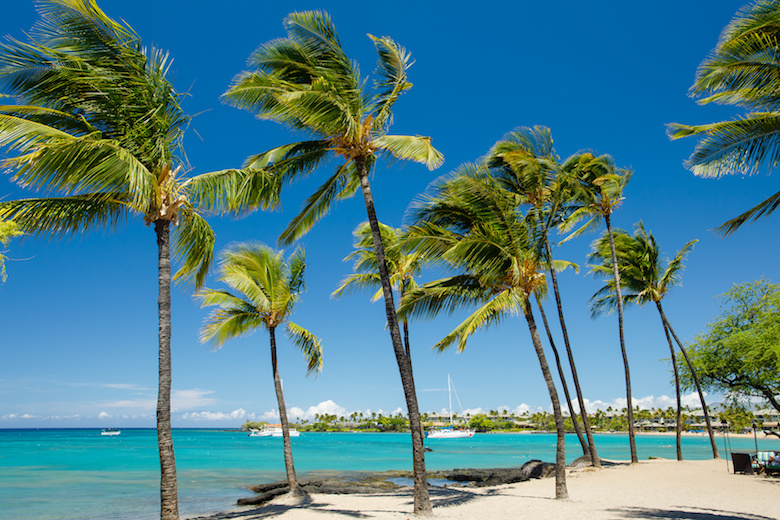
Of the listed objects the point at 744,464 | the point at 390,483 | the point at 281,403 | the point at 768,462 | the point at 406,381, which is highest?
the point at 406,381

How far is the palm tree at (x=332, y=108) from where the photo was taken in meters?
9.49

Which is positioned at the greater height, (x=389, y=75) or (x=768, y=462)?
(x=389, y=75)

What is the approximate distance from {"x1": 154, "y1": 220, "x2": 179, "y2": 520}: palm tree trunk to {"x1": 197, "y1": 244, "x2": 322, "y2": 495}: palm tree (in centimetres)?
590

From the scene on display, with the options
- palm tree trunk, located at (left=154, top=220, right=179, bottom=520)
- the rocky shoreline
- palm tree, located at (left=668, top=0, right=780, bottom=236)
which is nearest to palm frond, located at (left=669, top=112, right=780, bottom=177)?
palm tree, located at (left=668, top=0, right=780, bottom=236)

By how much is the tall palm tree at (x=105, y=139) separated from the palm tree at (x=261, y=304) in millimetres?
5590

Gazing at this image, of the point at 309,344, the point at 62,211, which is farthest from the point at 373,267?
the point at 62,211

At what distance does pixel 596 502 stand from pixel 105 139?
39.8 feet

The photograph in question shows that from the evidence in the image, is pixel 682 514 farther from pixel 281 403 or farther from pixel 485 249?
pixel 281 403

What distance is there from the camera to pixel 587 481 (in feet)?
49.3

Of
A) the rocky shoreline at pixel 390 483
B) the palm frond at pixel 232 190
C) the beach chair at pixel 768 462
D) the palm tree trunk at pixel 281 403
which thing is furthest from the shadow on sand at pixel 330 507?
the beach chair at pixel 768 462

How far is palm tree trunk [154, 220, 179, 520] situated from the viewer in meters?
7.18

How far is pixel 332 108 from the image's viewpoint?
945cm

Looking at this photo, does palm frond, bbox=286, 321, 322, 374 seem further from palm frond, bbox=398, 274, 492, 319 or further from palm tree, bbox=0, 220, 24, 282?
palm tree, bbox=0, 220, 24, 282

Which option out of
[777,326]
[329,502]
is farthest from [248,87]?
[777,326]
